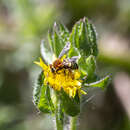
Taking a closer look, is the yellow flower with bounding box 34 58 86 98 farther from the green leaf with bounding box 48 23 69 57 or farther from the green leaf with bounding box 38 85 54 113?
the green leaf with bounding box 48 23 69 57

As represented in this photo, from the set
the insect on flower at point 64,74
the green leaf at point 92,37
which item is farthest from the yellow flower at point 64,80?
the green leaf at point 92,37

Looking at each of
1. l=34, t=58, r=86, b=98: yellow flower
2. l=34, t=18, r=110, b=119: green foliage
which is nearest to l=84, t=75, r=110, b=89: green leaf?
l=34, t=18, r=110, b=119: green foliage

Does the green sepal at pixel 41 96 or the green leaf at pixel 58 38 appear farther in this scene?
the green leaf at pixel 58 38

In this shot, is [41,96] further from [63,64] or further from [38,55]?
[38,55]

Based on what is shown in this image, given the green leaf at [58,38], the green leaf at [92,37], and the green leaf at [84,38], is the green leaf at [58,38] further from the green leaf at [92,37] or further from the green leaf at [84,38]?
the green leaf at [92,37]

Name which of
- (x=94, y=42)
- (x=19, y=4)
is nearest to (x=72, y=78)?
(x=94, y=42)

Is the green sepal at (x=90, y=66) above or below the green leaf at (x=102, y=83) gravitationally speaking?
above

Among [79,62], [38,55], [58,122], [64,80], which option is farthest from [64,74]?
[38,55]
